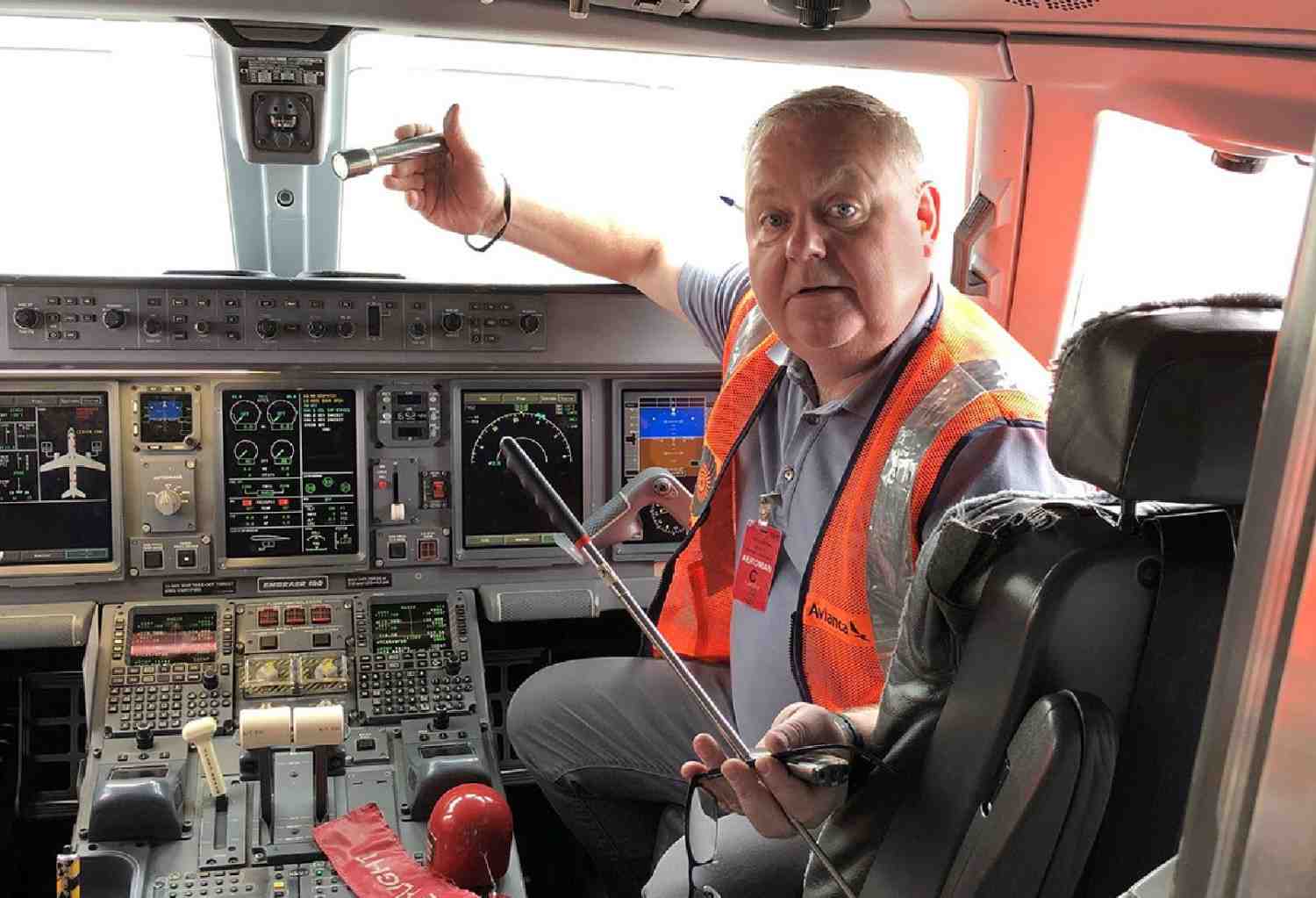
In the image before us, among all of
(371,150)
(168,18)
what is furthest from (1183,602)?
(168,18)

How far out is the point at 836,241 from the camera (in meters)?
2.11

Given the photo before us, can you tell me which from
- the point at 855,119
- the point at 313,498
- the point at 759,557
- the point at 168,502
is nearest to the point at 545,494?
the point at 759,557

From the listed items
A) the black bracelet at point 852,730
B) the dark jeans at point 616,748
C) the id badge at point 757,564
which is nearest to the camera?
the black bracelet at point 852,730

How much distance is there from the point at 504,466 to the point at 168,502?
777mm

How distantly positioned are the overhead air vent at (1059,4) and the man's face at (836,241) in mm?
367

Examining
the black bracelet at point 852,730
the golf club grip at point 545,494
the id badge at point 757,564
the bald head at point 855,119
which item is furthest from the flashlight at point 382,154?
the black bracelet at point 852,730

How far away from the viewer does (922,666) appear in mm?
1379

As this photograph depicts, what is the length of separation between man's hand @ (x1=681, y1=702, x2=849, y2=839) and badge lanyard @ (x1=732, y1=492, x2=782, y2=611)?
1.97 feet

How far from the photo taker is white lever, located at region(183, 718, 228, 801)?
2535 mm

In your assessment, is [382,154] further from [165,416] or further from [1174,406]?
[1174,406]

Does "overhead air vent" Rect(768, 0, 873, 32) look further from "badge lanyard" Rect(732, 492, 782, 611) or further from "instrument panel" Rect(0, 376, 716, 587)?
"instrument panel" Rect(0, 376, 716, 587)

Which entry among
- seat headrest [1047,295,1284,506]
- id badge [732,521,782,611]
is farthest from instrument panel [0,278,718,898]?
seat headrest [1047,295,1284,506]

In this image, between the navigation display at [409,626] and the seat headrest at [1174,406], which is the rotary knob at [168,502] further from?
the seat headrest at [1174,406]

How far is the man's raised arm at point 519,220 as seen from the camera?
2.55 metres
